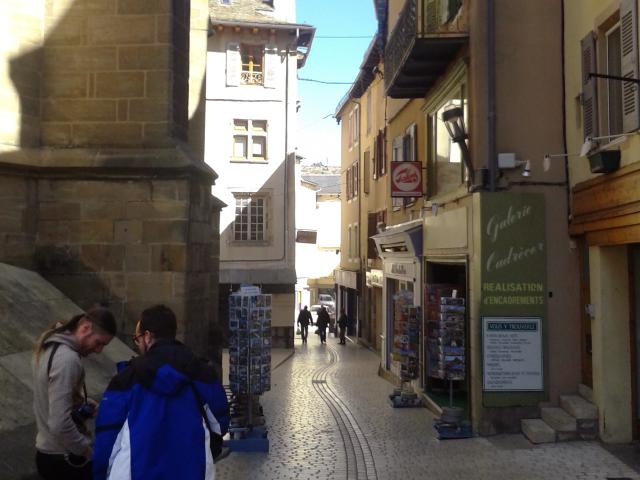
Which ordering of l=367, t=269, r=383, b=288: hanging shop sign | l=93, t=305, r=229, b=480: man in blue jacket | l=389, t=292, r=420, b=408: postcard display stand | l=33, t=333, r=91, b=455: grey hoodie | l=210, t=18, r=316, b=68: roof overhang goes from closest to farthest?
l=93, t=305, r=229, b=480: man in blue jacket → l=33, t=333, r=91, b=455: grey hoodie → l=389, t=292, r=420, b=408: postcard display stand → l=367, t=269, r=383, b=288: hanging shop sign → l=210, t=18, r=316, b=68: roof overhang

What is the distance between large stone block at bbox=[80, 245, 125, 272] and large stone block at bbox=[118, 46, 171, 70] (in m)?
2.01

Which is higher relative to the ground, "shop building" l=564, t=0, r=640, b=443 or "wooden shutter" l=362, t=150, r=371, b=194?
"wooden shutter" l=362, t=150, r=371, b=194

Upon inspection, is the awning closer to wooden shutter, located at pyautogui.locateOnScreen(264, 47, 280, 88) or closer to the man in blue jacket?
the man in blue jacket

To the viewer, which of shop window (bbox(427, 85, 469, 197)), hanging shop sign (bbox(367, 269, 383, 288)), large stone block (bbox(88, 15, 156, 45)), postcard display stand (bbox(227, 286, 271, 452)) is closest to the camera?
large stone block (bbox(88, 15, 156, 45))

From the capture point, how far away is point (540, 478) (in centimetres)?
756

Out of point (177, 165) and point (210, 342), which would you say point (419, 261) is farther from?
point (177, 165)

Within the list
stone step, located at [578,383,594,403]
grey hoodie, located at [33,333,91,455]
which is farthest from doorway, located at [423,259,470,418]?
grey hoodie, located at [33,333,91,455]

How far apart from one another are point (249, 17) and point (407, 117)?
600 inches

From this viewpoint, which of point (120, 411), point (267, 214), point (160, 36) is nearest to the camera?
point (120, 411)

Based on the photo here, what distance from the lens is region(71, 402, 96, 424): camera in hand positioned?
4.04 metres

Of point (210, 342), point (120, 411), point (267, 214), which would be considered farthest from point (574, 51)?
point (267, 214)

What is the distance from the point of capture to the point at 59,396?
3.72 m

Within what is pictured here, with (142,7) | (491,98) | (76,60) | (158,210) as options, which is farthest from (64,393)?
(491,98)

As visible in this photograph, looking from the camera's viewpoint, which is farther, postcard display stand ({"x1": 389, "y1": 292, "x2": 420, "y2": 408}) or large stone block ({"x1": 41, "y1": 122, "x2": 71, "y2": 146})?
postcard display stand ({"x1": 389, "y1": 292, "x2": 420, "y2": 408})
